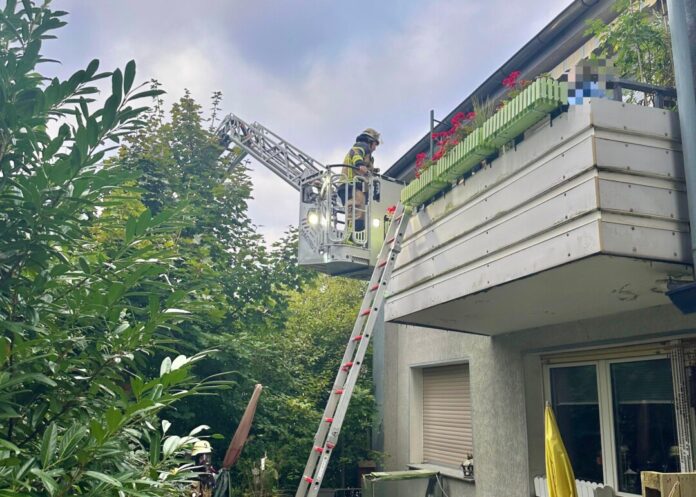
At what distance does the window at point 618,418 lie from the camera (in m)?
5.13

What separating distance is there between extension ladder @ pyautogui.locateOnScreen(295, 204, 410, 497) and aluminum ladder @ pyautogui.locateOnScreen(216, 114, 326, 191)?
686 centimetres

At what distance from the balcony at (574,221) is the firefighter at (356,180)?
4.34 m

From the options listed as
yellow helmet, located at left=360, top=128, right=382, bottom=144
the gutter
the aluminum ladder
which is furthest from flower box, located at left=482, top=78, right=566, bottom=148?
the aluminum ladder

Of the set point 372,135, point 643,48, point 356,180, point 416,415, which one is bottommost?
point 416,415

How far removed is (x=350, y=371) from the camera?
20.3 feet

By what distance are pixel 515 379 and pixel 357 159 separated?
15.5 feet

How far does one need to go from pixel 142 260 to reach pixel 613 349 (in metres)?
4.63

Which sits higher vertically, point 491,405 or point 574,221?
point 574,221

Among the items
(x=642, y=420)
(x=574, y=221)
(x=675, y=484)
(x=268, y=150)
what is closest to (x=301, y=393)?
(x=268, y=150)

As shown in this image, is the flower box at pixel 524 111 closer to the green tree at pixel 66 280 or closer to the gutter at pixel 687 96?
the gutter at pixel 687 96

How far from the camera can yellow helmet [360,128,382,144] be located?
10523 mm

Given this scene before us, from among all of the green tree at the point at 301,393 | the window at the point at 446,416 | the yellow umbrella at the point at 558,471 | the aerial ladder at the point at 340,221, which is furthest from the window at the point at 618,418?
the green tree at the point at 301,393

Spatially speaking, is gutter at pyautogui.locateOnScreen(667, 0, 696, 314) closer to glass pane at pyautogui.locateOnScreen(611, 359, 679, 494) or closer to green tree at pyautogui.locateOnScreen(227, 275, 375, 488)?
glass pane at pyautogui.locateOnScreen(611, 359, 679, 494)

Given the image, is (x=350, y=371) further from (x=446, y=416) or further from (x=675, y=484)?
(x=675, y=484)
